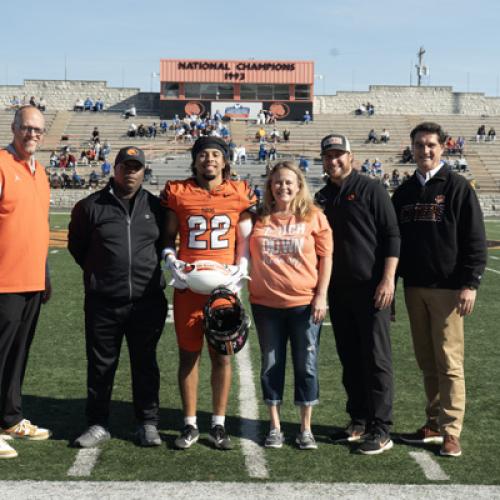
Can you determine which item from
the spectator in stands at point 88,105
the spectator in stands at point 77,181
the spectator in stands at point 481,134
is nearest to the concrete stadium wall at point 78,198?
the spectator in stands at point 77,181

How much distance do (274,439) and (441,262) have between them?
4.44 ft

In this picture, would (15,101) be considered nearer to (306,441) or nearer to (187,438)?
(187,438)

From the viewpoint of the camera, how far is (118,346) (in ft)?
14.1

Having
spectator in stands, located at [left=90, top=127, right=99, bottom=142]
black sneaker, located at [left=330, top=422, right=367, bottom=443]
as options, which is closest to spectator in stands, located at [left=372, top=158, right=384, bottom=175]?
spectator in stands, located at [left=90, top=127, right=99, bottom=142]

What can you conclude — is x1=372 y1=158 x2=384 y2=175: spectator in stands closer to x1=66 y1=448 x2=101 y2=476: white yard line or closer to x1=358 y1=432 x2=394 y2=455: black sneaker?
x1=358 y1=432 x2=394 y2=455: black sneaker

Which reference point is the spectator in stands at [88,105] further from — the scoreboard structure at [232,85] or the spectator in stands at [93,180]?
the spectator in stands at [93,180]

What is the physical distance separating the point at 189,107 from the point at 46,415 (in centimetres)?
4383

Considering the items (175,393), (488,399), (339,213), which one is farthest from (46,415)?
(488,399)

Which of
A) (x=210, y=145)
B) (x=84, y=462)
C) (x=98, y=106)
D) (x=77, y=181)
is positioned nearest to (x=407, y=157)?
(x=77, y=181)

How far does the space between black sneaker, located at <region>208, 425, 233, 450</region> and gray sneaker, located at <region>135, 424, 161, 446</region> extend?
300mm

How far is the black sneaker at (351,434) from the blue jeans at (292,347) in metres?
0.29

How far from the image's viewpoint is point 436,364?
167 inches

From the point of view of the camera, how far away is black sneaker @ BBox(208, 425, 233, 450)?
13.3ft

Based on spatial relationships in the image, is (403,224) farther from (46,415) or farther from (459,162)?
(459,162)
